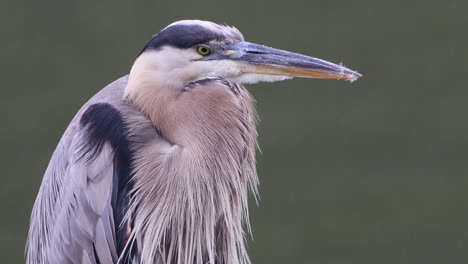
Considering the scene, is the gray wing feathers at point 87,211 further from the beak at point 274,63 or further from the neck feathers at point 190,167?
the beak at point 274,63

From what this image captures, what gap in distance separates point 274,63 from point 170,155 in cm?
35

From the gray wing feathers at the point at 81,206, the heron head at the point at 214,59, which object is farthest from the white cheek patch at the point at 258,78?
the gray wing feathers at the point at 81,206

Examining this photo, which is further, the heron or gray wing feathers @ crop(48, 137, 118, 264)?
gray wing feathers @ crop(48, 137, 118, 264)

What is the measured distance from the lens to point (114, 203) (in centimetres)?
237

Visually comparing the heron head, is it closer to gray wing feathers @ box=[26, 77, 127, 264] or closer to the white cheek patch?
the white cheek patch

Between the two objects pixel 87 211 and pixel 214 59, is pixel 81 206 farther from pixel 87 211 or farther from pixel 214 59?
pixel 214 59

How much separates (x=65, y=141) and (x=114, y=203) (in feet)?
0.75

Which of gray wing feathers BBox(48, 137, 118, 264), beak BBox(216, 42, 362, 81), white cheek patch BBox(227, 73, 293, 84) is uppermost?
beak BBox(216, 42, 362, 81)

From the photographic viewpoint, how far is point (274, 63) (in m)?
2.22

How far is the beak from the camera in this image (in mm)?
2199

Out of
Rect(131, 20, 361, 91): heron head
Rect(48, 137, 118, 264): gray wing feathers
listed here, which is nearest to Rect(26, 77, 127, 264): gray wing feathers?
Rect(48, 137, 118, 264): gray wing feathers

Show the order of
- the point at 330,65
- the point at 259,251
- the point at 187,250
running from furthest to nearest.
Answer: the point at 259,251, the point at 187,250, the point at 330,65

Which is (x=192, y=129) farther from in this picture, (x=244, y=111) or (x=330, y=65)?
(x=330, y=65)

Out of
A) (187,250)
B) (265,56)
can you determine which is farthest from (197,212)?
(265,56)
